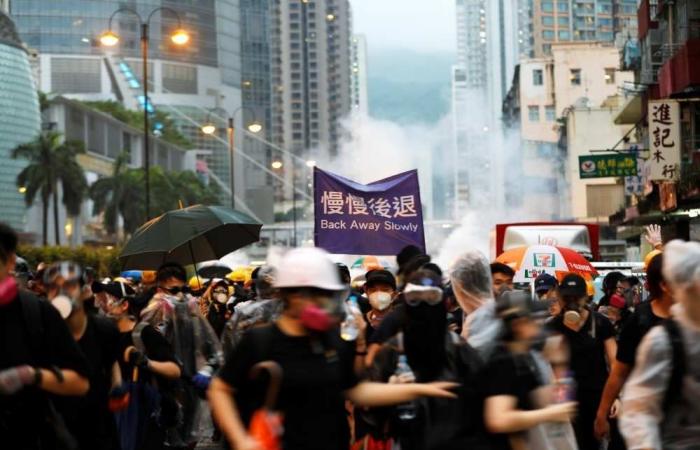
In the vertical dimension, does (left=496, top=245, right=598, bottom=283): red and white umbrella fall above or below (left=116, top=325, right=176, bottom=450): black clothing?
above

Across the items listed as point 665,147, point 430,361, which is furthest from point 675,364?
point 665,147

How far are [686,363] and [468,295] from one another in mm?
1998

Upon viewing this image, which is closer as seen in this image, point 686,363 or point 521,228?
point 686,363

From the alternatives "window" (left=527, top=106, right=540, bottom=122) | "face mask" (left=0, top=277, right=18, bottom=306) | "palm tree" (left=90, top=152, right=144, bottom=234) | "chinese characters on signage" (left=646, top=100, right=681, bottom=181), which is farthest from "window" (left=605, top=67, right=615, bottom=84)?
"face mask" (left=0, top=277, right=18, bottom=306)

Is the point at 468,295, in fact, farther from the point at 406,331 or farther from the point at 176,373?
the point at 176,373

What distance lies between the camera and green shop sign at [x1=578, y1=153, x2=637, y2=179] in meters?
50.6

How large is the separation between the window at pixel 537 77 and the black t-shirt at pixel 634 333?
97.7 m

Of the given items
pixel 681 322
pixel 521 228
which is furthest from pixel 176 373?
pixel 521 228

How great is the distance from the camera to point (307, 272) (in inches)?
212

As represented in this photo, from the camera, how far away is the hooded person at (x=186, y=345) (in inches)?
387

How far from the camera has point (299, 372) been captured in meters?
5.40

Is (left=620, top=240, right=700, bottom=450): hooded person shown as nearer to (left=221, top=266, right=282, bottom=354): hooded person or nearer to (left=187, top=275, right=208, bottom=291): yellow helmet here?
(left=221, top=266, right=282, bottom=354): hooded person

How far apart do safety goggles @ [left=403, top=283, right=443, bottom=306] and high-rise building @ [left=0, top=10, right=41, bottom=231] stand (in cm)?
9097

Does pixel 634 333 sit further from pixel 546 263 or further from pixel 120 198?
pixel 120 198
